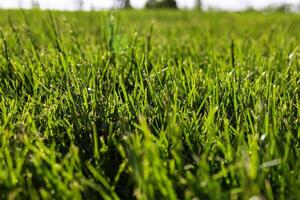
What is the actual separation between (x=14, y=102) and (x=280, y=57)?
114 cm

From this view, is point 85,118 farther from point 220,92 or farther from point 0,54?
point 0,54

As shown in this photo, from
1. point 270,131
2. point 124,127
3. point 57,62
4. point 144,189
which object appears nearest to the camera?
point 144,189

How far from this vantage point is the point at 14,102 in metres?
1.19

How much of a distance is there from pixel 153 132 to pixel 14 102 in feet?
1.25

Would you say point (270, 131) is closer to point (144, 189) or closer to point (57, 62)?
point (144, 189)

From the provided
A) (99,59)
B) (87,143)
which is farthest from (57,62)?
(87,143)

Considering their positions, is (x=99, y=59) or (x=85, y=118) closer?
(x=85, y=118)

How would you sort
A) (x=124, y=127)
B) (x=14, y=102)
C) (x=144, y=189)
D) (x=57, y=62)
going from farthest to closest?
(x=57, y=62)
(x=14, y=102)
(x=124, y=127)
(x=144, y=189)

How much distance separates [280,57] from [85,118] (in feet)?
3.55

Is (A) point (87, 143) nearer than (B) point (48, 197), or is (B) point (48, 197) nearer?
(B) point (48, 197)

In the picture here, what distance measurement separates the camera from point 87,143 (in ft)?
3.37

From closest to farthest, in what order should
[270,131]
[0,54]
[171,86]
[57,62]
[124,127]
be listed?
[270,131], [124,127], [171,86], [57,62], [0,54]

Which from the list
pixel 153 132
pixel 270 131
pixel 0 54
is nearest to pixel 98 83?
pixel 153 132

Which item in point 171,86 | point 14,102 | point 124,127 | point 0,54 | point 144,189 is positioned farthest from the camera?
point 0,54
